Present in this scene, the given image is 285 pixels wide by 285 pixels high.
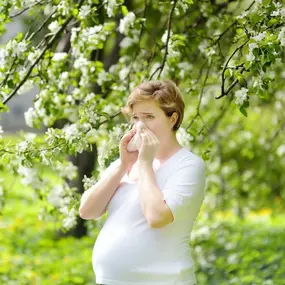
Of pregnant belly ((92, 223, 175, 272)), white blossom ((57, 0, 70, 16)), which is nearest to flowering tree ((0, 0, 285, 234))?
white blossom ((57, 0, 70, 16))

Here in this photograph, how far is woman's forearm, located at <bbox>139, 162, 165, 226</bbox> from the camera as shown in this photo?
2697mm

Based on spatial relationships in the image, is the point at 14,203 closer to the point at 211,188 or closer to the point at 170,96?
the point at 211,188

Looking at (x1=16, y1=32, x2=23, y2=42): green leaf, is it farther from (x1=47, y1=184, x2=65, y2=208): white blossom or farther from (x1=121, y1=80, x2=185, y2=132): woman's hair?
(x1=121, y1=80, x2=185, y2=132): woman's hair

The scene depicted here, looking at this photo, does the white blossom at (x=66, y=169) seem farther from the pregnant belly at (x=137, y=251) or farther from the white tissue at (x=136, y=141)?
the pregnant belly at (x=137, y=251)

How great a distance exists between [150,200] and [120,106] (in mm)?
2232

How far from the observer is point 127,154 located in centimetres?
297

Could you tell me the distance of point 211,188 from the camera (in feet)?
26.7

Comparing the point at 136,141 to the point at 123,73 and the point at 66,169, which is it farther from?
the point at 123,73

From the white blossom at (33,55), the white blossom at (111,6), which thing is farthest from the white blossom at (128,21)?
the white blossom at (33,55)

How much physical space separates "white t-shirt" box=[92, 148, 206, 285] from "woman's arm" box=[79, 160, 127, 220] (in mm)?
82

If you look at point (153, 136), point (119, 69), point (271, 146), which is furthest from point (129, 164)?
point (271, 146)

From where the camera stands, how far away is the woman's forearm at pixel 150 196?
8.85 feet

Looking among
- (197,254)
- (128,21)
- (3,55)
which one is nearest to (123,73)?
(128,21)

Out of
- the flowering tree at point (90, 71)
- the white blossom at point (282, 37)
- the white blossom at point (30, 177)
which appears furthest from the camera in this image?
the white blossom at point (30, 177)
